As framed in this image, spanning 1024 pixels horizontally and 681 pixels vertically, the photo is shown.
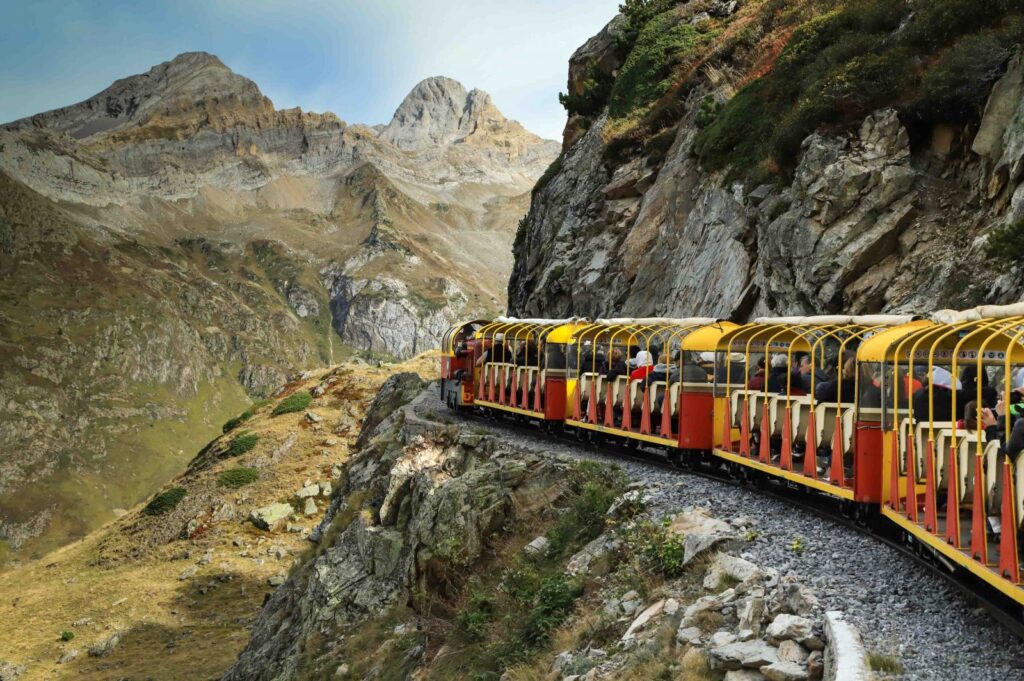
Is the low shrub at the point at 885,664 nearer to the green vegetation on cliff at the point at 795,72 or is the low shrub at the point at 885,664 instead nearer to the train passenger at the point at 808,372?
the train passenger at the point at 808,372

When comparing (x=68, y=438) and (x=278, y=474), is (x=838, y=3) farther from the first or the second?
(x=68, y=438)

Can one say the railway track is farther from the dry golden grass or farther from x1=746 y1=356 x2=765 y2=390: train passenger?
the dry golden grass

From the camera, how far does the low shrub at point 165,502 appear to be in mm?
43125

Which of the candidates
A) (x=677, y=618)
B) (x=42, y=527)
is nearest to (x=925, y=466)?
(x=677, y=618)

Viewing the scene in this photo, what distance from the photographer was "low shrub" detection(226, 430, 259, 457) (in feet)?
149

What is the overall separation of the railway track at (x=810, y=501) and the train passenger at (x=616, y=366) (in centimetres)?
173

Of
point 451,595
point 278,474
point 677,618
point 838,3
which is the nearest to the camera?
point 677,618

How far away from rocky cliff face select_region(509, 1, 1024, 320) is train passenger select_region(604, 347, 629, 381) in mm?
6454

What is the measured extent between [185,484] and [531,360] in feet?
97.9

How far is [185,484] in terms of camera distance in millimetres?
46312

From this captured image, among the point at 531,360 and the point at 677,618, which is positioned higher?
the point at 531,360

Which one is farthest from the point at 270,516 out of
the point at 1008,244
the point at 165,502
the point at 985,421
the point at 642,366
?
the point at 985,421

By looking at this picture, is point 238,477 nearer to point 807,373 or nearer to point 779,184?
point 779,184

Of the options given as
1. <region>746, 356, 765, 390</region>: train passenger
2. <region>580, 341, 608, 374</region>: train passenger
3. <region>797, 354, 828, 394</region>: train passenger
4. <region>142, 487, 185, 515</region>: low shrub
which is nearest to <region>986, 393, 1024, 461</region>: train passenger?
<region>797, 354, 828, 394</region>: train passenger
